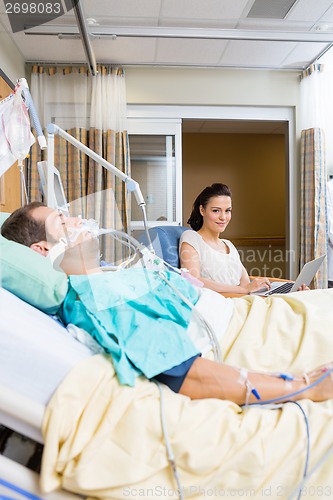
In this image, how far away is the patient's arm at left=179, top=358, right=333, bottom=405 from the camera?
0.91 m

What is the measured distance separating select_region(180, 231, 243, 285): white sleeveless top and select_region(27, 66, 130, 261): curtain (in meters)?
1.57

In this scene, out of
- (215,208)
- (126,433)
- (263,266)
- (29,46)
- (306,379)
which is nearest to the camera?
(126,433)

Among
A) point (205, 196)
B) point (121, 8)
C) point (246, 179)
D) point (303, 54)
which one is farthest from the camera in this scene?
point (246, 179)

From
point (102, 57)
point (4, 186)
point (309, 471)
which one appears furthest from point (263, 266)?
point (309, 471)

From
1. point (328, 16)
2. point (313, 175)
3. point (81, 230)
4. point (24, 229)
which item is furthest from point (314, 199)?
point (24, 229)

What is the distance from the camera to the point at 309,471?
79 centimetres

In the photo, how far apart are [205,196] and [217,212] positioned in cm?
13

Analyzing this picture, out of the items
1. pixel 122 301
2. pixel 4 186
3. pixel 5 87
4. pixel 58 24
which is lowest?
pixel 122 301

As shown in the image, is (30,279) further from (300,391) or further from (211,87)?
(211,87)

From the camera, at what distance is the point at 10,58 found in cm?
339

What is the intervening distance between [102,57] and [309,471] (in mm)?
3738

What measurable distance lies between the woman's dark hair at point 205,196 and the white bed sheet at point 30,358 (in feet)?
5.64

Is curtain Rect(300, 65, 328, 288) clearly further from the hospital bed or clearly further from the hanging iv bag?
the hospital bed

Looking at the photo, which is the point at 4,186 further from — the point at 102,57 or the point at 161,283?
the point at 161,283
